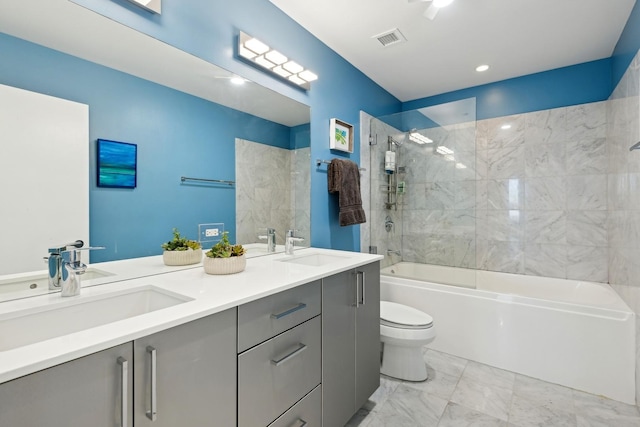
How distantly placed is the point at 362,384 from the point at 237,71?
1.93 m

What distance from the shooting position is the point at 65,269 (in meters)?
0.98

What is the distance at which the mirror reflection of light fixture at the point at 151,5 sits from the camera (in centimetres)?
128

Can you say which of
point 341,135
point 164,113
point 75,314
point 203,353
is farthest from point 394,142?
point 75,314

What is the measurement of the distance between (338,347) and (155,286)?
0.90 meters

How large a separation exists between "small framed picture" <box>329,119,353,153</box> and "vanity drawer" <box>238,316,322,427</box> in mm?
1507

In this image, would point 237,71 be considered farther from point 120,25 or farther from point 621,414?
point 621,414

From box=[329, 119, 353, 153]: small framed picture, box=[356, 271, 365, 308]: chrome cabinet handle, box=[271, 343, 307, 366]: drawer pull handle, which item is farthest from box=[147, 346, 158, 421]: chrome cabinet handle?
box=[329, 119, 353, 153]: small framed picture

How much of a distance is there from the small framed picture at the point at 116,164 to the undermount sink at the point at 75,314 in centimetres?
44

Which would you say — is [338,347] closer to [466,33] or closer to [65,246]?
[65,246]

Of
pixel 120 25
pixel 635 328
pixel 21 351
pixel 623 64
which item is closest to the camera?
pixel 21 351

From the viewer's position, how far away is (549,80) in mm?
2869

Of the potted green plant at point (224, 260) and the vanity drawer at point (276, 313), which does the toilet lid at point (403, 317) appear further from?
the potted green plant at point (224, 260)

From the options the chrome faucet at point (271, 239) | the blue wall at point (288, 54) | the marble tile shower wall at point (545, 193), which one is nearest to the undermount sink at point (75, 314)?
the chrome faucet at point (271, 239)

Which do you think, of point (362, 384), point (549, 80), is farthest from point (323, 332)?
point (549, 80)
